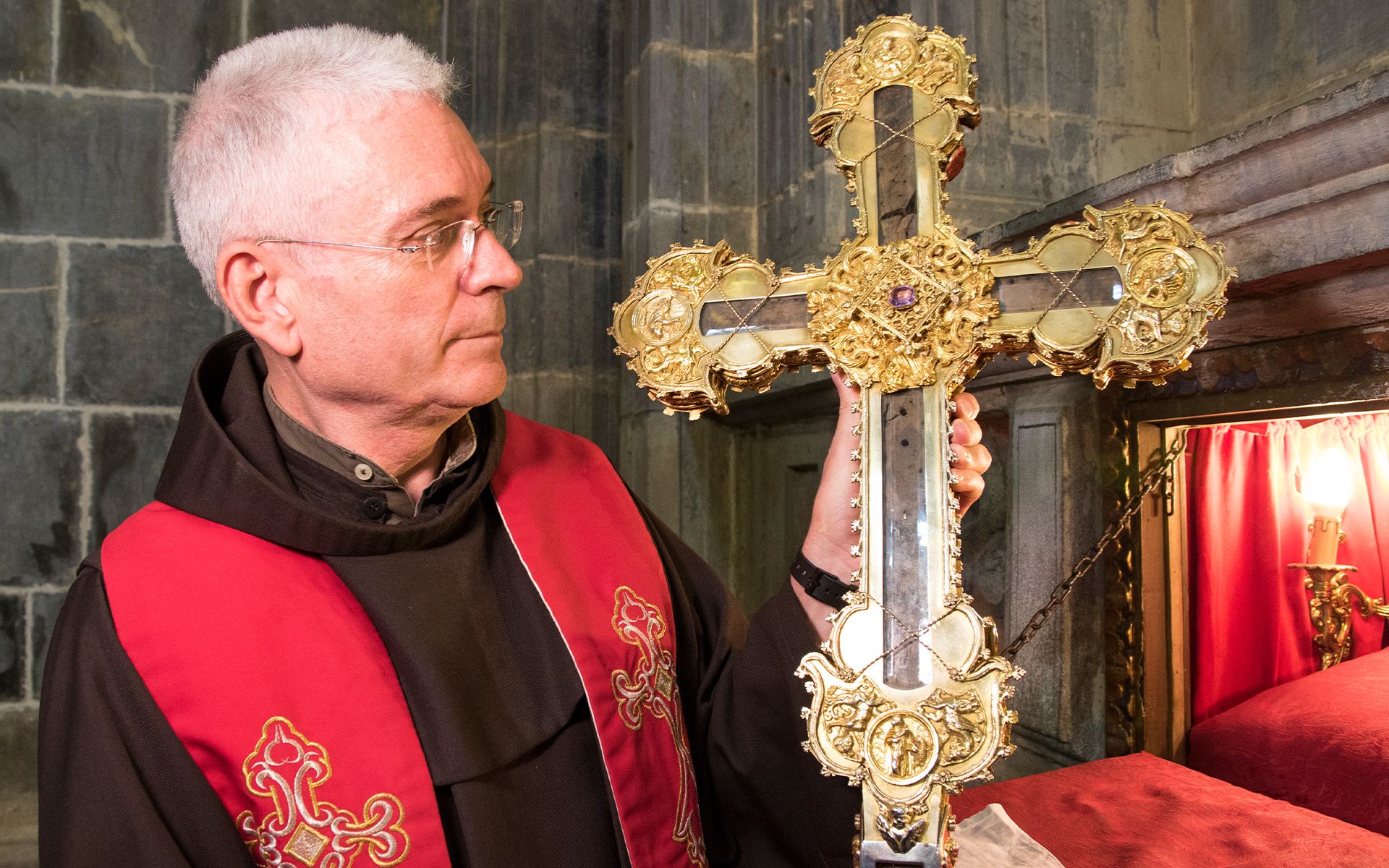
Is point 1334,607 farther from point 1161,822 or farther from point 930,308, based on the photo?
point 930,308

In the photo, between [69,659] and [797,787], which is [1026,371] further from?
[69,659]

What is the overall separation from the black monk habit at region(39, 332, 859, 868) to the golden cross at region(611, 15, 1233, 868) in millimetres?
252

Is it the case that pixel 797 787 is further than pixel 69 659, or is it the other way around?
pixel 797 787

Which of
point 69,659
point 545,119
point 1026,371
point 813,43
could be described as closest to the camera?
point 69,659

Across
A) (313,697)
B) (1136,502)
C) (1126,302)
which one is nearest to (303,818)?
(313,697)

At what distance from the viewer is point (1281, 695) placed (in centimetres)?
159

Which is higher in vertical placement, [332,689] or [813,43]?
[813,43]

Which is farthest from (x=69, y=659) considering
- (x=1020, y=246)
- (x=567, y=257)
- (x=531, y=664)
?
(x=567, y=257)

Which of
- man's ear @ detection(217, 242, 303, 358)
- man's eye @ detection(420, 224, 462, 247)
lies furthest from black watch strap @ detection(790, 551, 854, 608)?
man's ear @ detection(217, 242, 303, 358)

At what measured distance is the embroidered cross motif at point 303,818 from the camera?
1182mm

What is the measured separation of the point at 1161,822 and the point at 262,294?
1500 mm

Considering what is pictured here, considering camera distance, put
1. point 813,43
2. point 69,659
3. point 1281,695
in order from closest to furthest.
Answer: point 69,659
point 1281,695
point 813,43

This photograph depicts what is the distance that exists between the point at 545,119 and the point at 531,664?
9.91 feet

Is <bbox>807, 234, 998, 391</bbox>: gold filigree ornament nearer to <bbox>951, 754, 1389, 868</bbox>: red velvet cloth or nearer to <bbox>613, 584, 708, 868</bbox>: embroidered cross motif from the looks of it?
<bbox>613, 584, 708, 868</bbox>: embroidered cross motif
